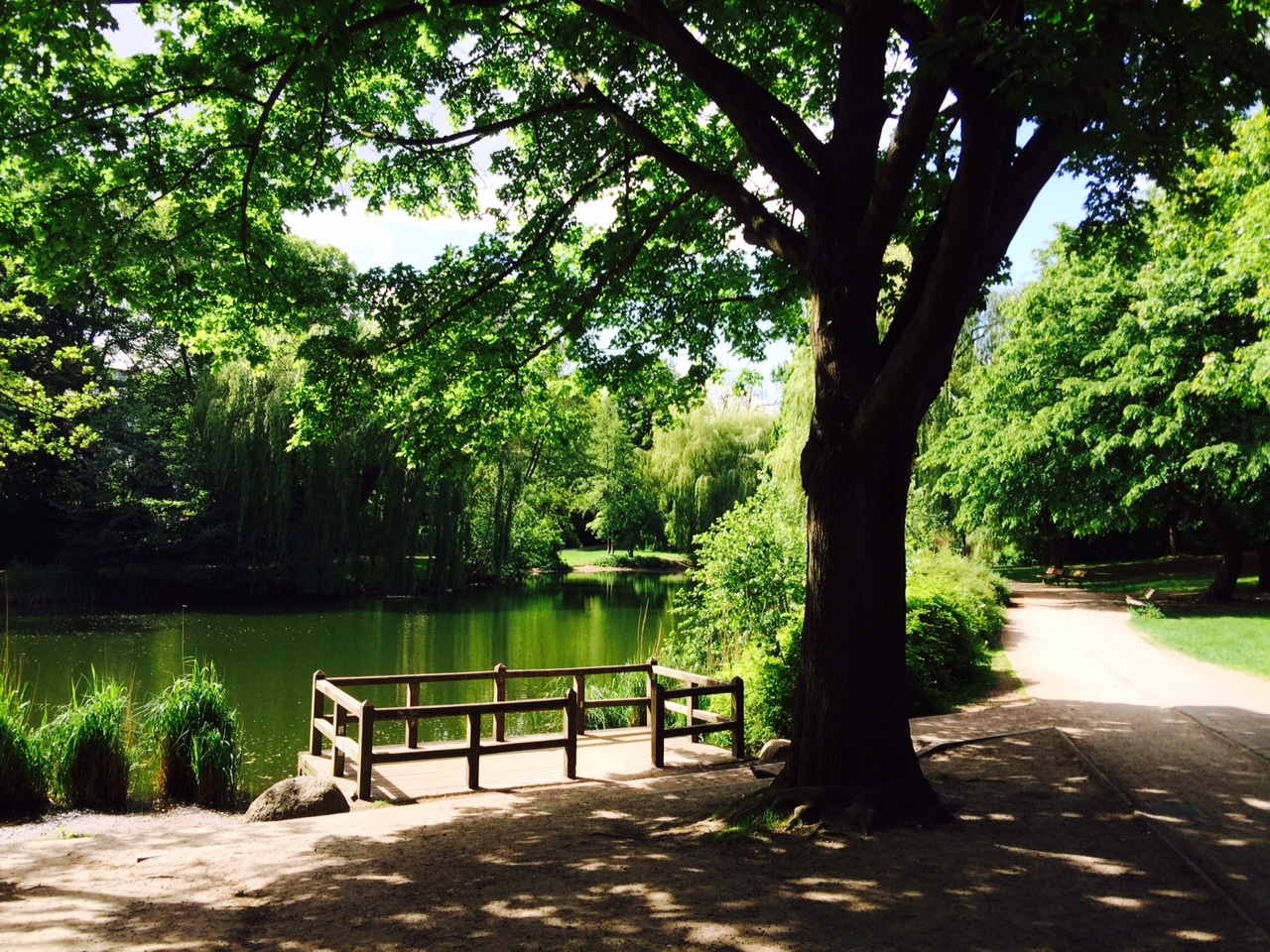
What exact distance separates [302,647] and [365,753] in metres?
14.7

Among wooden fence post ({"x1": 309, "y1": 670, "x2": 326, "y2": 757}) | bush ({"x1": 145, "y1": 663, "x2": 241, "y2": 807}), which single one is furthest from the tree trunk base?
bush ({"x1": 145, "y1": 663, "x2": 241, "y2": 807})

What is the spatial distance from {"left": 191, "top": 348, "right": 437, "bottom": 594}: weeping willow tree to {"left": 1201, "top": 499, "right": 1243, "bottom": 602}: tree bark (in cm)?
2346

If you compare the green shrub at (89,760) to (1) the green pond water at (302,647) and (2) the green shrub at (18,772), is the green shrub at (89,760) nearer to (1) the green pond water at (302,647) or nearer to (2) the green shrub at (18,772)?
(2) the green shrub at (18,772)

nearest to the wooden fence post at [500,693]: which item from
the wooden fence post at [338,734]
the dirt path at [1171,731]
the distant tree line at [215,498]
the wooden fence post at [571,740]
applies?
the wooden fence post at [571,740]

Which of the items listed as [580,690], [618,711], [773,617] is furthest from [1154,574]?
[580,690]

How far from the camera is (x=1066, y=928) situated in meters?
4.10

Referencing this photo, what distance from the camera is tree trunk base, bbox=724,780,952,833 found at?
18.4 ft

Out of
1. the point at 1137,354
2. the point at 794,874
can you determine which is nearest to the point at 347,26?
the point at 794,874

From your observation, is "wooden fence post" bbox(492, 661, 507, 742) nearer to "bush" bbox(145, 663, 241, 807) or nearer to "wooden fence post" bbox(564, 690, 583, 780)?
"wooden fence post" bbox(564, 690, 583, 780)

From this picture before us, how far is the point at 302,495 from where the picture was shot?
30391mm

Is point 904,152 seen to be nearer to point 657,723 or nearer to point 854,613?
point 854,613

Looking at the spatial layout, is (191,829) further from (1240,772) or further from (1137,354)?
(1137,354)

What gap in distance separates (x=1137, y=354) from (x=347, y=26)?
70.1ft

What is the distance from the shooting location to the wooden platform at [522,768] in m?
8.37
